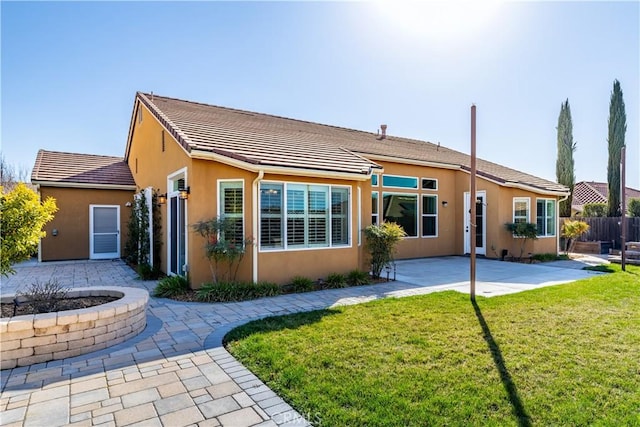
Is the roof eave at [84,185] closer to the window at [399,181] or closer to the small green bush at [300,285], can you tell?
the small green bush at [300,285]

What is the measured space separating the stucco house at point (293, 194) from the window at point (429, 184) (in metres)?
0.04

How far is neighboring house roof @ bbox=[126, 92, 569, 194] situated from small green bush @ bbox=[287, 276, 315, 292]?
2743mm

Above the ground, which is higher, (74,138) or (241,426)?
(74,138)

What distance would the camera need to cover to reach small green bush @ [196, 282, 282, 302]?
Answer: 7.47 metres

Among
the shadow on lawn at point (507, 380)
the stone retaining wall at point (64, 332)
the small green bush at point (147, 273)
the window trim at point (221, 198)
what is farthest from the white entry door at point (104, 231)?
the shadow on lawn at point (507, 380)

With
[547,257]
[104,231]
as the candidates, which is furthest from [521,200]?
[104,231]

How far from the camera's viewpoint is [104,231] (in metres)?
14.7

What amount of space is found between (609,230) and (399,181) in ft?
44.6

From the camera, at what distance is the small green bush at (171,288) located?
7.84m

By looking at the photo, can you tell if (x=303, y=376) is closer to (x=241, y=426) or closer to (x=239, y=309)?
(x=241, y=426)

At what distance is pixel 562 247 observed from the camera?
728 inches

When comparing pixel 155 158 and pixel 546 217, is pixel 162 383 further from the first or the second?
pixel 546 217

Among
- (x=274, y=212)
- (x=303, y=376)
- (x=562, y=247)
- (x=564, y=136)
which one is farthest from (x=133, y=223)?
(x=564, y=136)

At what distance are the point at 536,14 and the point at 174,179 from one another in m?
10.8
